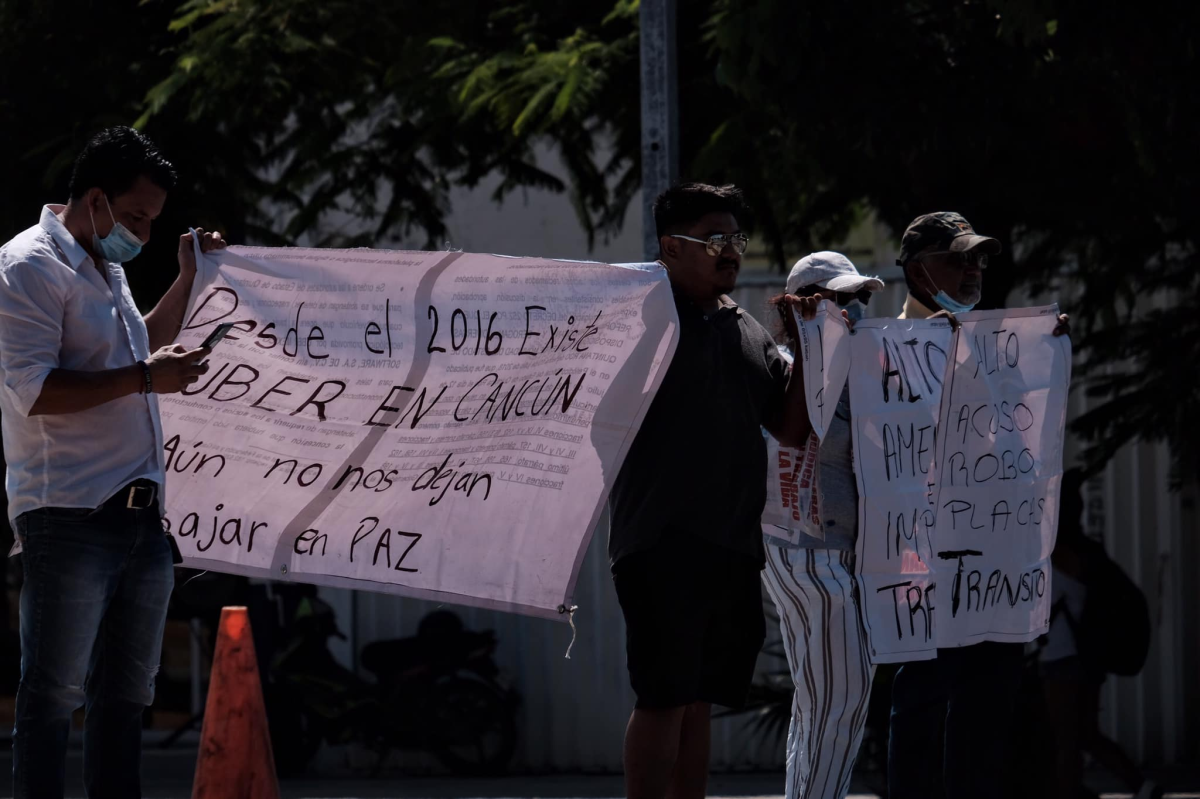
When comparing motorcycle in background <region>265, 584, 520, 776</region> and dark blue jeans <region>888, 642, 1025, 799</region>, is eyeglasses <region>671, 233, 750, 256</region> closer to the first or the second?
dark blue jeans <region>888, 642, 1025, 799</region>

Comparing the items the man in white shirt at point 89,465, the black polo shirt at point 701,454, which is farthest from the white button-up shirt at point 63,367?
the black polo shirt at point 701,454

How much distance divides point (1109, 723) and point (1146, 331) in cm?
262

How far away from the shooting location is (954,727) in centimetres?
505

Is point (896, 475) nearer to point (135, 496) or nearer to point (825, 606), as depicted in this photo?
point (825, 606)

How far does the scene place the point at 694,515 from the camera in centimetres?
444

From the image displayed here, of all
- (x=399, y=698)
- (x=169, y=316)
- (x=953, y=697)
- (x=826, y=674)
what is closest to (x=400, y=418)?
(x=169, y=316)

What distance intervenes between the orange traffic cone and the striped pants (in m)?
2.08

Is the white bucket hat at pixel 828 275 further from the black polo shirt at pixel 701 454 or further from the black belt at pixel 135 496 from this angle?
the black belt at pixel 135 496

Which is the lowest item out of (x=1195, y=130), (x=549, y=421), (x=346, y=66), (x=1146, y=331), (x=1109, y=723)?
(x=1109, y=723)

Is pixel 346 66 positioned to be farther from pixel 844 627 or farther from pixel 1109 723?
pixel 1109 723

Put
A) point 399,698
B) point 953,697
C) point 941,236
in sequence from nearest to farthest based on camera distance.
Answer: point 953,697, point 941,236, point 399,698

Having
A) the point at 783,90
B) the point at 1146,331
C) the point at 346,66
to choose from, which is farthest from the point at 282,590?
the point at 1146,331

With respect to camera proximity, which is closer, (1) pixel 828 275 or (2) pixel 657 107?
(1) pixel 828 275

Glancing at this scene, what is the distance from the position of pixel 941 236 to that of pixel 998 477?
2.57 ft
